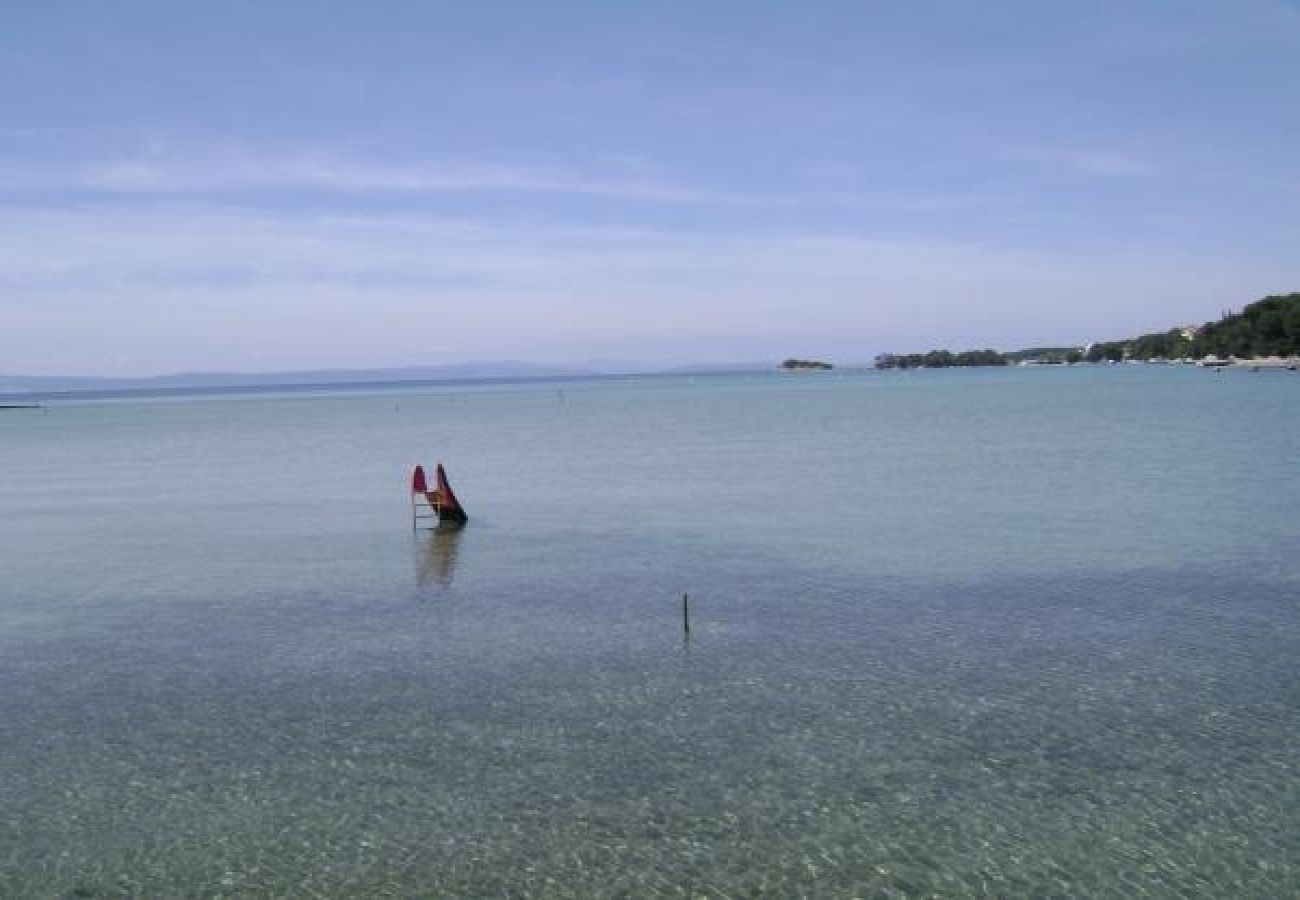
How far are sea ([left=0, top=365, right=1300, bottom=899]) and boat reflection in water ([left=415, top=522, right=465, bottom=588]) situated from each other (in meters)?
0.16

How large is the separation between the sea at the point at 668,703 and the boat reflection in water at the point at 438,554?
0.16 metres

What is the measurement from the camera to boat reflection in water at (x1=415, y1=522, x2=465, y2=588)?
2948 cm

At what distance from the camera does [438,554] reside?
33.7 m

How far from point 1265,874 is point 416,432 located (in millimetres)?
103628

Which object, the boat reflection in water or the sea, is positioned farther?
the boat reflection in water

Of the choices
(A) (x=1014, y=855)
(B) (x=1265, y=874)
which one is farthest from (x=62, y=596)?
(B) (x=1265, y=874)

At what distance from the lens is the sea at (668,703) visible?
12789mm

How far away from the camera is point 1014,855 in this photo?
12.5 metres

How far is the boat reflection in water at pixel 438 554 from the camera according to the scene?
96.7 feet

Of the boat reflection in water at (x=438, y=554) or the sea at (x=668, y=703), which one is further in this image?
the boat reflection in water at (x=438, y=554)

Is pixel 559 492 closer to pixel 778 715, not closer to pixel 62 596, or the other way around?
pixel 62 596

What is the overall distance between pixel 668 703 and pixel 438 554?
677 inches

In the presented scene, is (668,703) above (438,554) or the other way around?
above

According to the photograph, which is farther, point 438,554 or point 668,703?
point 438,554
